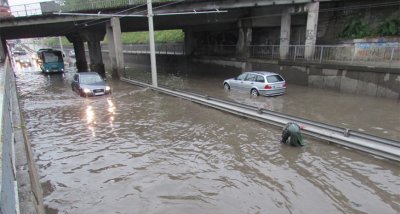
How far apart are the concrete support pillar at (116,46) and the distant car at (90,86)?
8547 millimetres

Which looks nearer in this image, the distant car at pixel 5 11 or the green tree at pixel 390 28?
the green tree at pixel 390 28

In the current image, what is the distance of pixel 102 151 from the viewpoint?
9.54m

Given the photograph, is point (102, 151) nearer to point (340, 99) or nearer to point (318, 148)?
point (318, 148)

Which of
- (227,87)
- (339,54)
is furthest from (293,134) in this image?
(339,54)

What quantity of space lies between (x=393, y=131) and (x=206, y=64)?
22.9 m

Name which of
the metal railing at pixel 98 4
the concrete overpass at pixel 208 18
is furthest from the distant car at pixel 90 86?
the metal railing at pixel 98 4

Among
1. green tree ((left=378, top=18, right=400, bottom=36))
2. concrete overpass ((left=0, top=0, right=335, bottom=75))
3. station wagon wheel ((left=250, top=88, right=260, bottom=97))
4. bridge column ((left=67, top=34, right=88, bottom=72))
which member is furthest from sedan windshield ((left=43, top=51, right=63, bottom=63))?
green tree ((left=378, top=18, right=400, bottom=36))

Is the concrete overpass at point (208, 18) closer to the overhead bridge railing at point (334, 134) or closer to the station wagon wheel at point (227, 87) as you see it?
the station wagon wheel at point (227, 87)

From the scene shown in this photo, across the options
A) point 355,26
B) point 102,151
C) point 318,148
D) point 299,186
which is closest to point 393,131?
point 318,148

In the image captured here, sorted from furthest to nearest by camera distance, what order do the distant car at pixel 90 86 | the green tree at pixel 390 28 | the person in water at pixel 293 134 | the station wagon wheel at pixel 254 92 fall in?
the green tree at pixel 390 28, the distant car at pixel 90 86, the station wagon wheel at pixel 254 92, the person in water at pixel 293 134

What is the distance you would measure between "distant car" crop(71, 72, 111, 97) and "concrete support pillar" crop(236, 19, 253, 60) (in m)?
12.9

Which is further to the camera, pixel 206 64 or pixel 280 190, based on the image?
pixel 206 64

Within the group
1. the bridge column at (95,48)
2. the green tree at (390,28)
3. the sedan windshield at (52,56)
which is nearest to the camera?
the green tree at (390,28)

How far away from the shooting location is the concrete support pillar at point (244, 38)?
2665 centimetres
